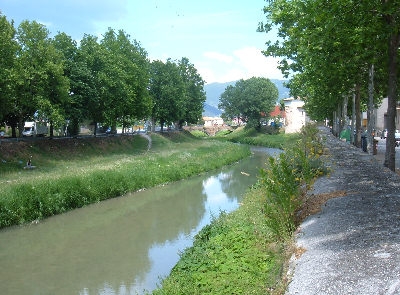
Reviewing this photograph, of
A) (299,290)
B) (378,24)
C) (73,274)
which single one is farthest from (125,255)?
(378,24)

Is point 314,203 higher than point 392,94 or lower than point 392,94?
lower

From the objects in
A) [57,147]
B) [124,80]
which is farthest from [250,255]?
[124,80]

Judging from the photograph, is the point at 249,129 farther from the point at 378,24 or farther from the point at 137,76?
the point at 378,24

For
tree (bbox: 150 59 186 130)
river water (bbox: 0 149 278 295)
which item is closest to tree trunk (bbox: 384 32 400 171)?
river water (bbox: 0 149 278 295)

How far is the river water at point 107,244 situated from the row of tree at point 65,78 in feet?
41.0

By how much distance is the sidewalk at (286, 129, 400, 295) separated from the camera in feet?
22.5

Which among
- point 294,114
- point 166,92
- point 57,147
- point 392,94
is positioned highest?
point 166,92

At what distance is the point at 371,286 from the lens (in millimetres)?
6574

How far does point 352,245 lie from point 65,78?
105ft

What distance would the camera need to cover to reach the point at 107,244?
17.0m

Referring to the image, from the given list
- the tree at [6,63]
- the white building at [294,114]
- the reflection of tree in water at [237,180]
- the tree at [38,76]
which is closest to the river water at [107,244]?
the reflection of tree in water at [237,180]

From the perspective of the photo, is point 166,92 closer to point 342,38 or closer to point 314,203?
point 342,38

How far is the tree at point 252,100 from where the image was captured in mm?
100875

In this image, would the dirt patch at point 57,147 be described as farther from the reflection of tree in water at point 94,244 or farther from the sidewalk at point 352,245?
the sidewalk at point 352,245
